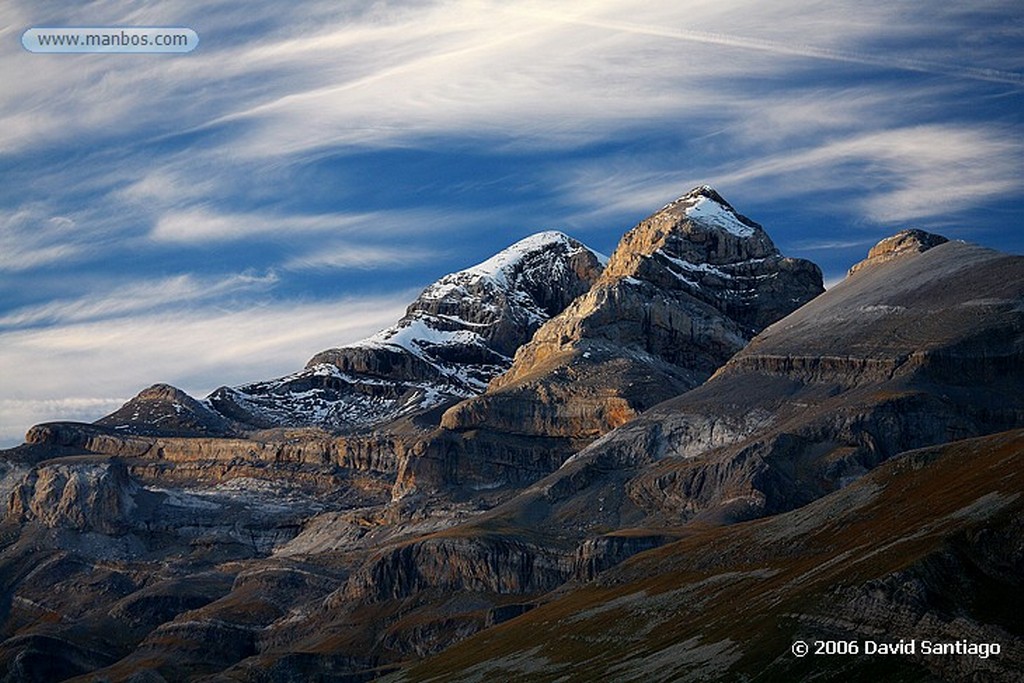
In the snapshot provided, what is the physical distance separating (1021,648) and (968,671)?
18.9ft

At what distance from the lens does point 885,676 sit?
199375 mm

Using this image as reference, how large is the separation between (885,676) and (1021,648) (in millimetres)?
13536

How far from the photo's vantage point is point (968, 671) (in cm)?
19338

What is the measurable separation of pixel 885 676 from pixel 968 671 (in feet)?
30.1
